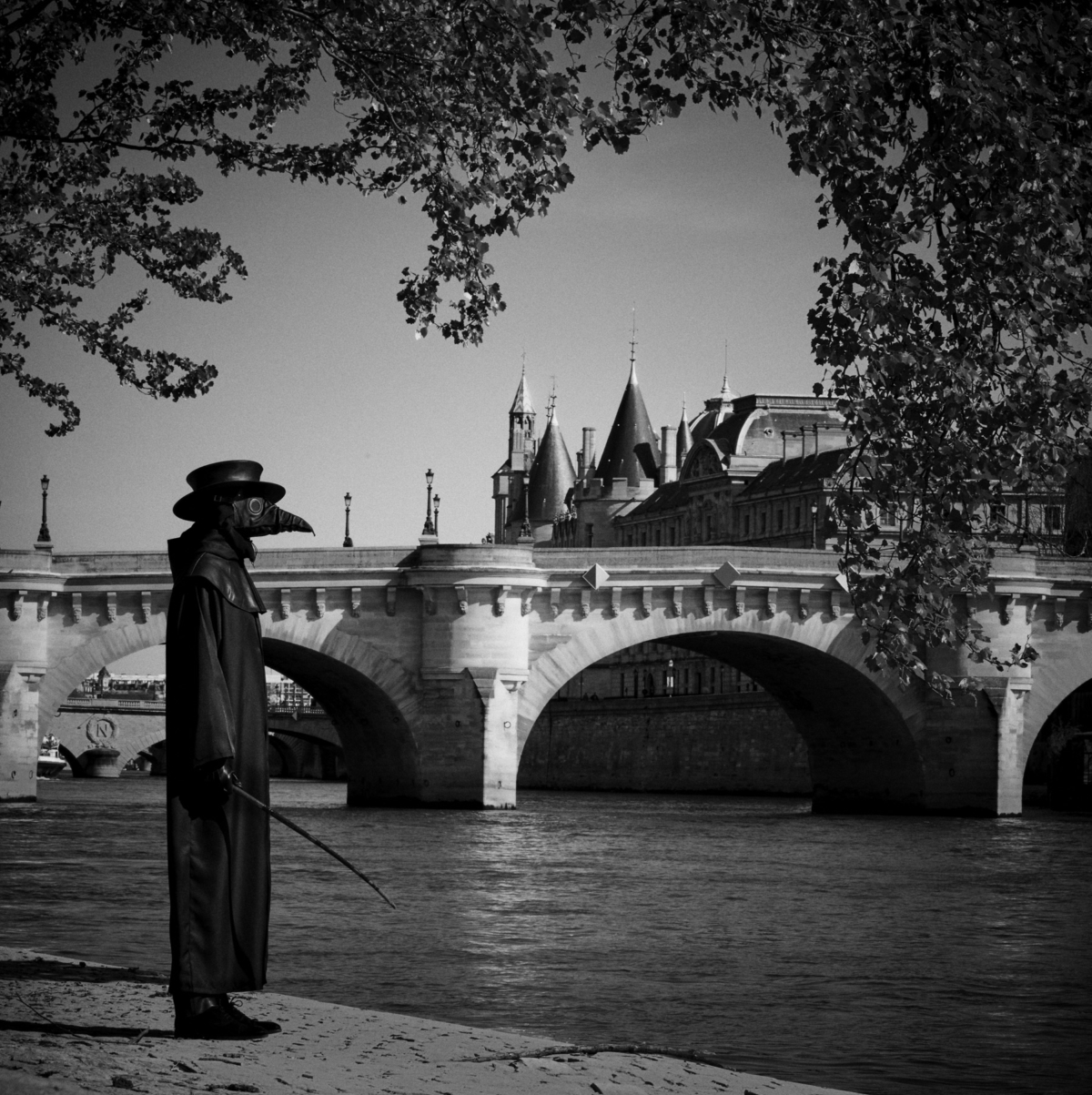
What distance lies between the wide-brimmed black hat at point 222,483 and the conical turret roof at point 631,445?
113012 mm

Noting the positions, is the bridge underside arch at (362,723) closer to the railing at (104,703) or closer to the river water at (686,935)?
the river water at (686,935)

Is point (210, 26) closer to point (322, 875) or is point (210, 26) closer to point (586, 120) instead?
point (586, 120)

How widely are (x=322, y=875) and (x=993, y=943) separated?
31.7 feet

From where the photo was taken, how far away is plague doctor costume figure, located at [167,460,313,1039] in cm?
888

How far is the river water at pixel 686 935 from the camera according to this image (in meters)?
13.1

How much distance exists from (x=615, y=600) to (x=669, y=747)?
101 feet

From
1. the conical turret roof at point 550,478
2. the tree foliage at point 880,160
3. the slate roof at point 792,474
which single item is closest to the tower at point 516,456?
the conical turret roof at point 550,478

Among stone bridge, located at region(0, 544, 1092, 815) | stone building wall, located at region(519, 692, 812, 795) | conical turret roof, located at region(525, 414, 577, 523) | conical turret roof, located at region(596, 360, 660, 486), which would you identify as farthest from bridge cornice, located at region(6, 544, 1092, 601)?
conical turret roof, located at region(525, 414, 577, 523)

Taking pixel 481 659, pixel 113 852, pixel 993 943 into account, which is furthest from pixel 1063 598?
pixel 993 943

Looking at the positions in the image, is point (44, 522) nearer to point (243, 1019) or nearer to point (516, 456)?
point (243, 1019)

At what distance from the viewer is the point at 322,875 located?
26906 mm

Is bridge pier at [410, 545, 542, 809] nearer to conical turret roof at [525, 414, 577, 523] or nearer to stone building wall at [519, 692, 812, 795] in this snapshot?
stone building wall at [519, 692, 812, 795]

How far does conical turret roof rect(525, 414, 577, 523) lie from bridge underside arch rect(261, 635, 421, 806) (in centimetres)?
7781

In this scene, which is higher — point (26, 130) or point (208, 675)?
point (26, 130)
